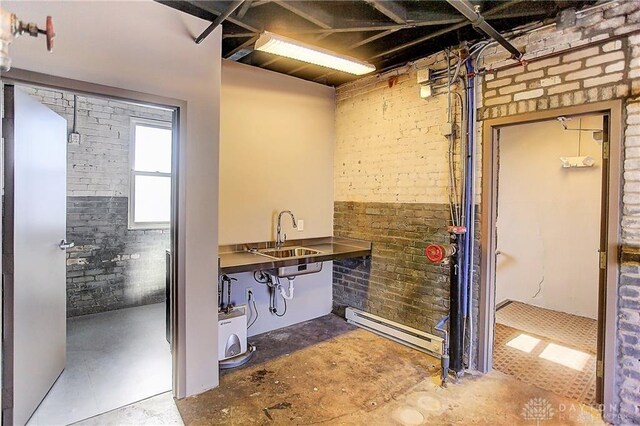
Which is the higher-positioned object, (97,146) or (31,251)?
(97,146)

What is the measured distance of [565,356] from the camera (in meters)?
3.23

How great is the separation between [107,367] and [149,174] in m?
2.62

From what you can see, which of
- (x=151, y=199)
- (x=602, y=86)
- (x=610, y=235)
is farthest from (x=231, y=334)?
(x=602, y=86)

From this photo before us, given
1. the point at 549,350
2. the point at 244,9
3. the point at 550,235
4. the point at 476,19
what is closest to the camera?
the point at 476,19

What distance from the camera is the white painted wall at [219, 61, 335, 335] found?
343 centimetres

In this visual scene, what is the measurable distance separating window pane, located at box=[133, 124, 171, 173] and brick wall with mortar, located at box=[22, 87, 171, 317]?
0.16 metres

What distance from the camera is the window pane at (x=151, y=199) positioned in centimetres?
463

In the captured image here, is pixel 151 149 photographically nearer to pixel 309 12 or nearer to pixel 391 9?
pixel 309 12

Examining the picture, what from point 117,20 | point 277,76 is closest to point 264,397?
point 117,20

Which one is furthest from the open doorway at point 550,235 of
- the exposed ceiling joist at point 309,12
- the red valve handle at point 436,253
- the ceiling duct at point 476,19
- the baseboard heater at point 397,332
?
the exposed ceiling joist at point 309,12

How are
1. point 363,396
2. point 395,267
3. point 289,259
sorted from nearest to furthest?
point 363,396 → point 289,259 → point 395,267

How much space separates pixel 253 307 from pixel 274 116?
205cm

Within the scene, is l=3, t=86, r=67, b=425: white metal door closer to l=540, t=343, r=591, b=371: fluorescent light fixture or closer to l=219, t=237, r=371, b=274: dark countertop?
l=219, t=237, r=371, b=274: dark countertop

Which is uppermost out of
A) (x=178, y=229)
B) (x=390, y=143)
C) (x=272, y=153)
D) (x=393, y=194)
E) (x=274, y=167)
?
(x=390, y=143)
